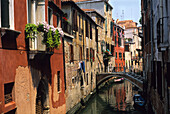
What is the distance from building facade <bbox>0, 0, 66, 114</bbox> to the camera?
20.4 feet

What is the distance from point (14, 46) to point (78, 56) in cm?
1085

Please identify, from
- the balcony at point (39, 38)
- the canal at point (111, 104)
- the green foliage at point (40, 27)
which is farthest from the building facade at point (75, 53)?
the green foliage at point (40, 27)

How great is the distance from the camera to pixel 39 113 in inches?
373

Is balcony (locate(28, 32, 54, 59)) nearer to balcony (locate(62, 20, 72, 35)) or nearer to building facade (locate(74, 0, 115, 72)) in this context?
balcony (locate(62, 20, 72, 35))

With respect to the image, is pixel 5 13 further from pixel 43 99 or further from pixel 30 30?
pixel 43 99

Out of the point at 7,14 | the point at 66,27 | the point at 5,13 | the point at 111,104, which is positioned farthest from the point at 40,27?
the point at 111,104

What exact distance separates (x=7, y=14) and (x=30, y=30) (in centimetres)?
132

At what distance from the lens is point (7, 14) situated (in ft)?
20.8

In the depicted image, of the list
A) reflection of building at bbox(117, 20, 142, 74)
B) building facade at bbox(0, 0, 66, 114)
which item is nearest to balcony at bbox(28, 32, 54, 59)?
building facade at bbox(0, 0, 66, 114)

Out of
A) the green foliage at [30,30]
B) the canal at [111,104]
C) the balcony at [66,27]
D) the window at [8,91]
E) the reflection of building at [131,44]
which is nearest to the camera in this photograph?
the window at [8,91]

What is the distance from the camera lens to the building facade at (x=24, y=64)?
622 centimetres

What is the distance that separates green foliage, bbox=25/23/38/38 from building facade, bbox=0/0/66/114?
0.08 meters

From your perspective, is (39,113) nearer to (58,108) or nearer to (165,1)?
(58,108)

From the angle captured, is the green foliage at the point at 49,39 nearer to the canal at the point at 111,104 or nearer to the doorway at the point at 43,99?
the doorway at the point at 43,99
